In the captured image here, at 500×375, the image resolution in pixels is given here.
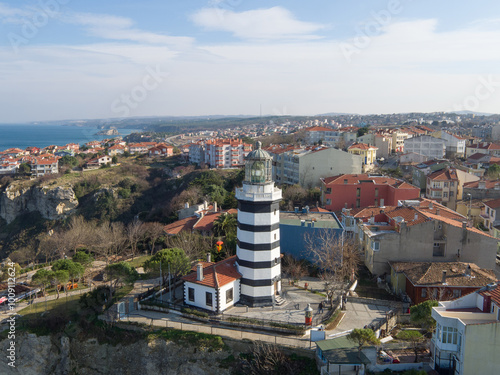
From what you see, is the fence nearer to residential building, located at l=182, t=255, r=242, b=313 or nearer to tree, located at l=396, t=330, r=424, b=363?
residential building, located at l=182, t=255, r=242, b=313

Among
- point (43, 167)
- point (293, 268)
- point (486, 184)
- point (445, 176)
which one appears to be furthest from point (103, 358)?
point (43, 167)

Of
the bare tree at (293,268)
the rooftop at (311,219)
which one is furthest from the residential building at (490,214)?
the bare tree at (293,268)

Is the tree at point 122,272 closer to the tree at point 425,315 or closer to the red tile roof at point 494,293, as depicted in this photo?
the tree at point 425,315

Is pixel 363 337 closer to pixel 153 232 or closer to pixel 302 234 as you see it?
pixel 302 234

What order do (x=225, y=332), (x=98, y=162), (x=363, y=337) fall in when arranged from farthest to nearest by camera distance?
(x=98, y=162)
(x=225, y=332)
(x=363, y=337)

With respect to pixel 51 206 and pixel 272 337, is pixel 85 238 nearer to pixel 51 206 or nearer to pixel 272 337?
pixel 272 337

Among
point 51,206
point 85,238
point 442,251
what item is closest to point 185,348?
point 442,251
